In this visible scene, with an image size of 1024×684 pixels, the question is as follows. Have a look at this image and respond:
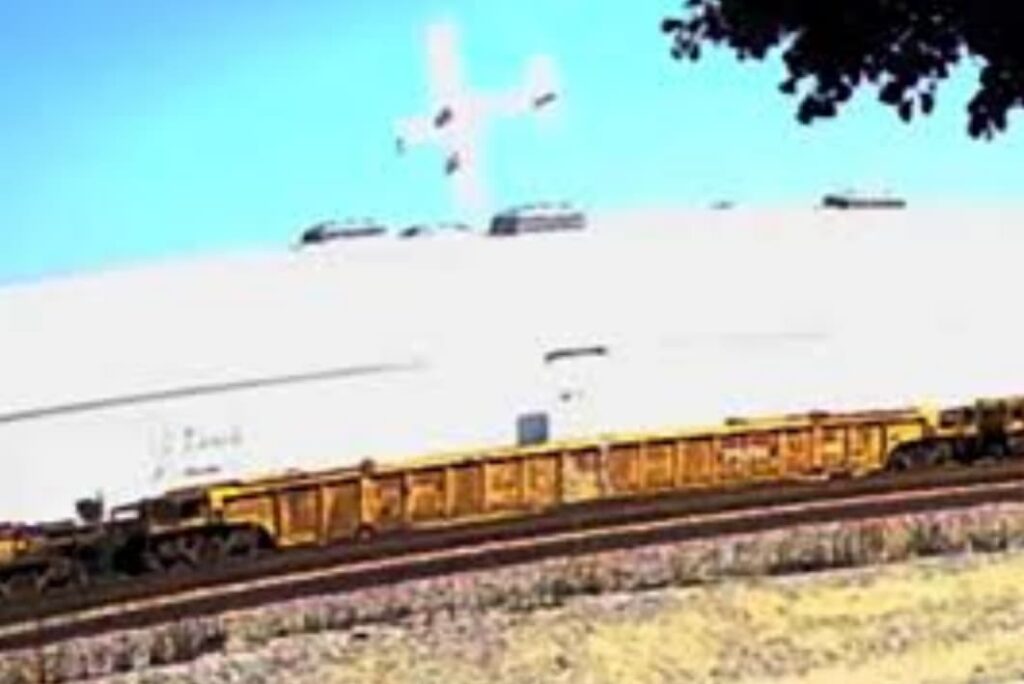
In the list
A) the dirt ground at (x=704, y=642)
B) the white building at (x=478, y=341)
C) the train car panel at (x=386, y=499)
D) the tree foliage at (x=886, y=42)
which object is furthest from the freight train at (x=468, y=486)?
the tree foliage at (x=886, y=42)

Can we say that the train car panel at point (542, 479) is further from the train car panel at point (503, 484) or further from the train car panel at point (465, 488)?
the train car panel at point (465, 488)

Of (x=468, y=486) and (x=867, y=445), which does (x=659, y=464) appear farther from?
(x=468, y=486)

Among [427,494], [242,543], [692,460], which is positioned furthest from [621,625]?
[692,460]

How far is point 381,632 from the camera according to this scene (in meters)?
25.1

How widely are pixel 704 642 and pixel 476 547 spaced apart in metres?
6.18

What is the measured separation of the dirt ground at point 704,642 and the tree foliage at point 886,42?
1560cm

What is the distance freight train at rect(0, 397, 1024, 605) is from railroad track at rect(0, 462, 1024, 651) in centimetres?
337

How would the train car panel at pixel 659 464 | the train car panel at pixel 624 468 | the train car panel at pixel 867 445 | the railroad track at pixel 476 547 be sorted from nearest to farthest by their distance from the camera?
1. the railroad track at pixel 476 547
2. the train car panel at pixel 624 468
3. the train car panel at pixel 659 464
4. the train car panel at pixel 867 445

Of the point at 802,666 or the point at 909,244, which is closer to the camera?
the point at 802,666

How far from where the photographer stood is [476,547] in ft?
101

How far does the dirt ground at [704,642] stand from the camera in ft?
78.1

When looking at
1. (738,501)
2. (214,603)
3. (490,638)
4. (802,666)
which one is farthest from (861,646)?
(738,501)

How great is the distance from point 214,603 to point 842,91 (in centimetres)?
1974

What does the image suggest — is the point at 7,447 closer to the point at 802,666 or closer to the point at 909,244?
the point at 909,244
